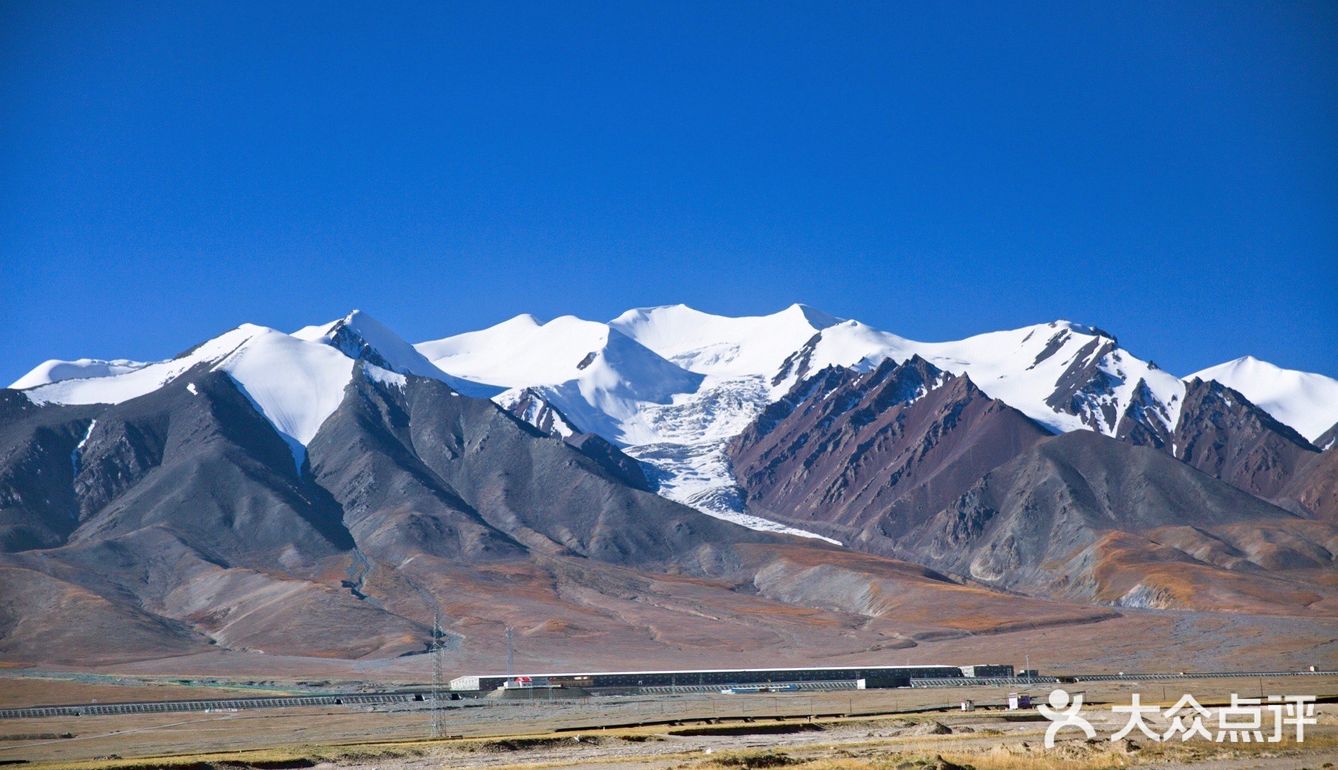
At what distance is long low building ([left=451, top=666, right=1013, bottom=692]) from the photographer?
162 meters

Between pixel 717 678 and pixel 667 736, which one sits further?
pixel 717 678

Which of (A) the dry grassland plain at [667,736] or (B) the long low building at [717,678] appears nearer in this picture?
(A) the dry grassland plain at [667,736]

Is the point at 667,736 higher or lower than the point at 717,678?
higher

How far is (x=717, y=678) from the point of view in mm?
173375

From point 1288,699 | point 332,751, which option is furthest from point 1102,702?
point 332,751

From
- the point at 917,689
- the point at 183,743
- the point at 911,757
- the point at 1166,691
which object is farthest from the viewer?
the point at 917,689

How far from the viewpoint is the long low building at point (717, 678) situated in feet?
531

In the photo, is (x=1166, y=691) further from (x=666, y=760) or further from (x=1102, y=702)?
(x=666, y=760)

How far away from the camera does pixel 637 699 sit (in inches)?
5920

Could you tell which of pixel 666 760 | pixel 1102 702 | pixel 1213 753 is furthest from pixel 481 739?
pixel 1102 702

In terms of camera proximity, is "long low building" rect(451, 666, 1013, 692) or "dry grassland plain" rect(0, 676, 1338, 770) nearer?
"dry grassland plain" rect(0, 676, 1338, 770)

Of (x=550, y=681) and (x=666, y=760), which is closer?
(x=666, y=760)

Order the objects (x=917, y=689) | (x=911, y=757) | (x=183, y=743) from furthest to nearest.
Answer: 1. (x=917, y=689)
2. (x=183, y=743)
3. (x=911, y=757)

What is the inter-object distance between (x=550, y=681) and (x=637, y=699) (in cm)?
1407
